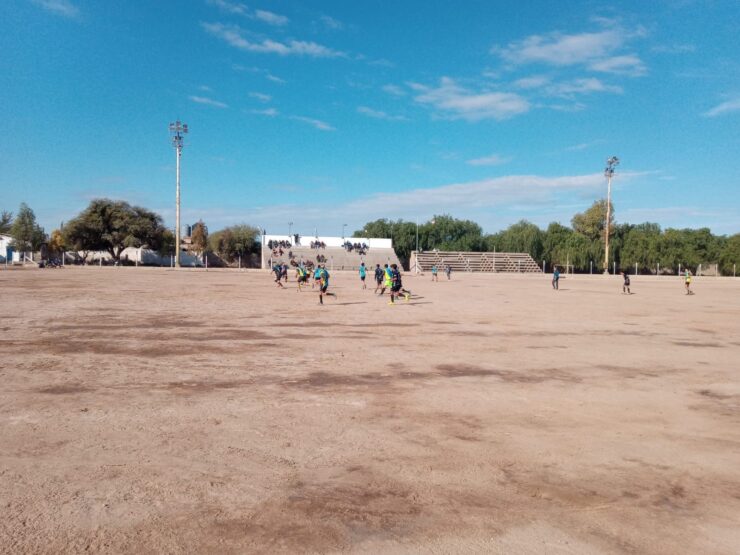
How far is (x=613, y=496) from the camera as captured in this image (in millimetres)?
4141

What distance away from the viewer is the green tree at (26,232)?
77.6m

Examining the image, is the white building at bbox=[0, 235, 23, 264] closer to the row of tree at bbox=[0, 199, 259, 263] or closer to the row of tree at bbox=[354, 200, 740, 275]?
the row of tree at bbox=[0, 199, 259, 263]

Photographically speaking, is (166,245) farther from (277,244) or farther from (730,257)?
(730,257)

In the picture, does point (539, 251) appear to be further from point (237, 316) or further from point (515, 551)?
point (515, 551)

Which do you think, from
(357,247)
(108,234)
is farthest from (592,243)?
(108,234)

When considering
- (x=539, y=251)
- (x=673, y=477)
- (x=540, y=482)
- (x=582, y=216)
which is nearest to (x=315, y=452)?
(x=540, y=482)

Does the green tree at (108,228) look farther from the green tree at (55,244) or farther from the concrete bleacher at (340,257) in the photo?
the concrete bleacher at (340,257)

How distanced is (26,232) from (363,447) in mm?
91880

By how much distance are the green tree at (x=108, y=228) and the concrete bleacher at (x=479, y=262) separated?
139ft

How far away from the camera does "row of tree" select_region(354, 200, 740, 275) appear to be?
83.5 metres

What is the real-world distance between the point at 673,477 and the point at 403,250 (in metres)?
101

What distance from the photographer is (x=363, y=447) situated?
5.09m

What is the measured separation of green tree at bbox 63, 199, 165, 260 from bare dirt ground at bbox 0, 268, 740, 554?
67.5 meters

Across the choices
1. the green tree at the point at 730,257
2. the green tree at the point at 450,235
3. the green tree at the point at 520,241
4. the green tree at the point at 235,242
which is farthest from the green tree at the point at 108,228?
the green tree at the point at 730,257
